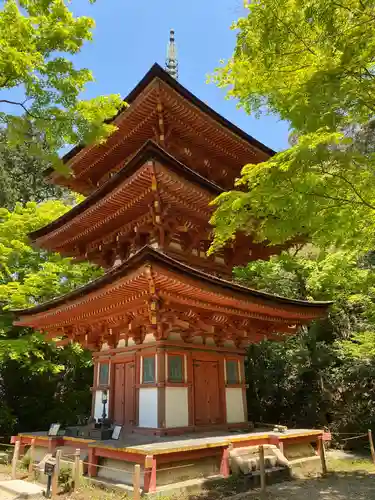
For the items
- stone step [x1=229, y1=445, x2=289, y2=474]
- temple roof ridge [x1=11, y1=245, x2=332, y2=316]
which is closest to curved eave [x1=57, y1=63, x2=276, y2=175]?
temple roof ridge [x1=11, y1=245, x2=332, y2=316]

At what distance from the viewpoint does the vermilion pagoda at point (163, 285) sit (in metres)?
9.19

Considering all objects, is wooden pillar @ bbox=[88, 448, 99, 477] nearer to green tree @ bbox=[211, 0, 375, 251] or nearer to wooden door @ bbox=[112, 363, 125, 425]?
wooden door @ bbox=[112, 363, 125, 425]

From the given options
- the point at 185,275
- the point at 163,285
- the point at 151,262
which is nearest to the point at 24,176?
the point at 163,285

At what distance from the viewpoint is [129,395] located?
10422mm

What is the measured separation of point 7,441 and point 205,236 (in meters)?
14.2

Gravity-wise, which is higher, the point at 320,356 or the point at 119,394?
the point at 320,356

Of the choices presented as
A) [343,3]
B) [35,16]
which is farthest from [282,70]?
[35,16]

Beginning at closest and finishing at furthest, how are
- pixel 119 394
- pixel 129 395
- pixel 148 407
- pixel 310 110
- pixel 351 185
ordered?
pixel 310 110, pixel 351 185, pixel 148 407, pixel 129 395, pixel 119 394

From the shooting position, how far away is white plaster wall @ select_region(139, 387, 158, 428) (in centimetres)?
935

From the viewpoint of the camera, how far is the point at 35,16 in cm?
730

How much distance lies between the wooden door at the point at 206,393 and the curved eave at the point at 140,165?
4701 mm

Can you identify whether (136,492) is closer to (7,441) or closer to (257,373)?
(257,373)

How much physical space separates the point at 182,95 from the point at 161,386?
7.93m

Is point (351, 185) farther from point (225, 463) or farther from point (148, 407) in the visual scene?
point (148, 407)
